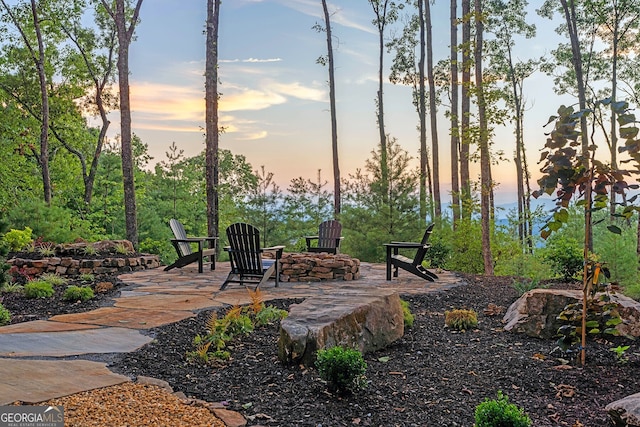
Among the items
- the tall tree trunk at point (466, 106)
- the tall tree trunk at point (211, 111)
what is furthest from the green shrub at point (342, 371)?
the tall tree trunk at point (211, 111)

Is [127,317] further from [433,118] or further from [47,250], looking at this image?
[433,118]

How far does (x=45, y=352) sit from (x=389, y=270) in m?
4.86

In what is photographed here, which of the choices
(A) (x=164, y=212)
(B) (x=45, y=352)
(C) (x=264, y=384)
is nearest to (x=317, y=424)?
(C) (x=264, y=384)

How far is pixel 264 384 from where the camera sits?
2.95 m

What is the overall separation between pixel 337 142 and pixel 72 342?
12748mm

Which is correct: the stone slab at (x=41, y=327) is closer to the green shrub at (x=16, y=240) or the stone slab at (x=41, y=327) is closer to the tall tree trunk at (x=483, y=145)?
the green shrub at (x=16, y=240)

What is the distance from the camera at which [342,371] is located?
2775 millimetres

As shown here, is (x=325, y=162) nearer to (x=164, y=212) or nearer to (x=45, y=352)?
(x=164, y=212)

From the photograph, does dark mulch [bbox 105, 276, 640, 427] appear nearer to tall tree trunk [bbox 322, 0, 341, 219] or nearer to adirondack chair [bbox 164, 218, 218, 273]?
adirondack chair [bbox 164, 218, 218, 273]

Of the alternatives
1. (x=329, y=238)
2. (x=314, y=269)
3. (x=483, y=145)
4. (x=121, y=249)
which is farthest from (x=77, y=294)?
(x=483, y=145)

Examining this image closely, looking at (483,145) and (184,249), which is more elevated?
(483,145)

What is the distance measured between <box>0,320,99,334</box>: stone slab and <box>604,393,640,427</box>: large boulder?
143 inches

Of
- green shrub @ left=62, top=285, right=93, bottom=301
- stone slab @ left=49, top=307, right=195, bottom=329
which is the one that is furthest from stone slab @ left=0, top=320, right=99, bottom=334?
green shrub @ left=62, top=285, right=93, bottom=301

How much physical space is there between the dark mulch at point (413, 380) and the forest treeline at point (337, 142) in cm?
408
